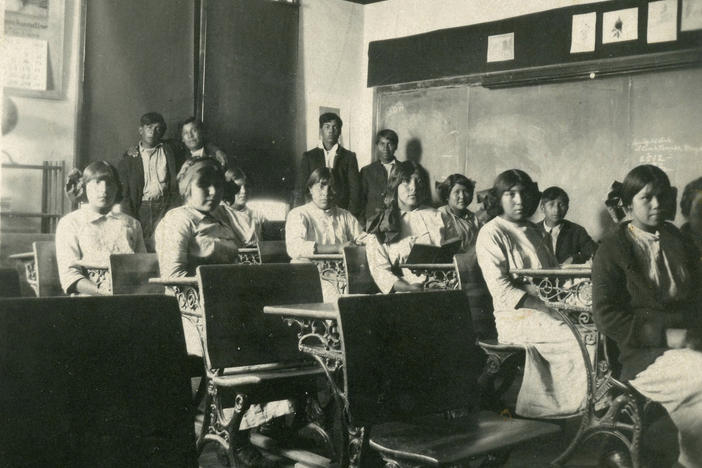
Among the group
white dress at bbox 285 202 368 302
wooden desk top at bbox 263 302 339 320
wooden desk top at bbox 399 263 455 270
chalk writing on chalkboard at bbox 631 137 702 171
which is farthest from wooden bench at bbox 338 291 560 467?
chalk writing on chalkboard at bbox 631 137 702 171

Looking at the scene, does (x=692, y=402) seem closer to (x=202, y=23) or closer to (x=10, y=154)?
(x=10, y=154)

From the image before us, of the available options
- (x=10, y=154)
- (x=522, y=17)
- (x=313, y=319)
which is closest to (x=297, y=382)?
(x=313, y=319)

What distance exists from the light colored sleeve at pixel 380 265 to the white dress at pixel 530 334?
31.4 inches

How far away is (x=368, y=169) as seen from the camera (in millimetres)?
6238

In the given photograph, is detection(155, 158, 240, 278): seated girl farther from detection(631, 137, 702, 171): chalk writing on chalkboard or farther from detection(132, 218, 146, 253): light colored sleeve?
detection(631, 137, 702, 171): chalk writing on chalkboard

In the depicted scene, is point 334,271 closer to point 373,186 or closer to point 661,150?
point 373,186

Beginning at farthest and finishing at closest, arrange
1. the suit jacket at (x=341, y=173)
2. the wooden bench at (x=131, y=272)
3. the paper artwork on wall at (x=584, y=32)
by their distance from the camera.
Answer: the suit jacket at (x=341, y=173), the paper artwork on wall at (x=584, y=32), the wooden bench at (x=131, y=272)

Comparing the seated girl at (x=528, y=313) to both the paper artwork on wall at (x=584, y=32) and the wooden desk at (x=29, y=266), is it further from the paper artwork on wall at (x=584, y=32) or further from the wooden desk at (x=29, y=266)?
the paper artwork on wall at (x=584, y=32)

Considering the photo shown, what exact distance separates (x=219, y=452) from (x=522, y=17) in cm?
439

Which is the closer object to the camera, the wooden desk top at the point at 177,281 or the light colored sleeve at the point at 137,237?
the wooden desk top at the point at 177,281

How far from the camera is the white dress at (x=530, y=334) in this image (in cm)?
282

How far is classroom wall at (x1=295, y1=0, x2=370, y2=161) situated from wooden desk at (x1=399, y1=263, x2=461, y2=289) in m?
3.17

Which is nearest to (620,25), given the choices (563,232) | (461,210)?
(563,232)

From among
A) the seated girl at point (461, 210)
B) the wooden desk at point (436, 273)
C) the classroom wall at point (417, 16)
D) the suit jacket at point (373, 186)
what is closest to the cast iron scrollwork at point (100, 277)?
the wooden desk at point (436, 273)
